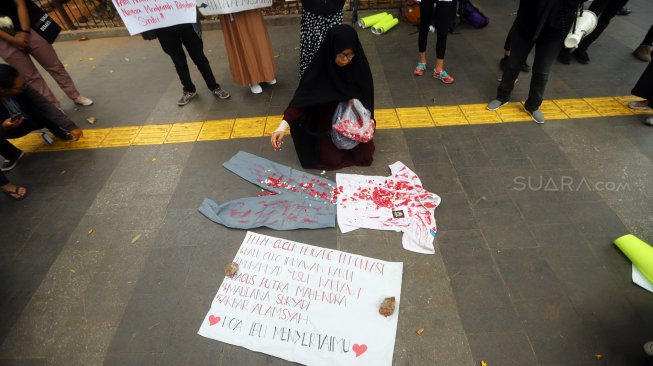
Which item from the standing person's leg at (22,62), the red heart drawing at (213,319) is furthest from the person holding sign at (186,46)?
the red heart drawing at (213,319)

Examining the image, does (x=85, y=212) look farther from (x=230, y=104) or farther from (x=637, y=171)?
(x=637, y=171)

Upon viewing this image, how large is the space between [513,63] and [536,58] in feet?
0.78

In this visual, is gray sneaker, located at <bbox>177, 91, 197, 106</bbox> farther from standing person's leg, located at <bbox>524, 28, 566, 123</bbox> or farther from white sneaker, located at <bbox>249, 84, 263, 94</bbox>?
standing person's leg, located at <bbox>524, 28, 566, 123</bbox>

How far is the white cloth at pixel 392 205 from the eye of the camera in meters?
2.75

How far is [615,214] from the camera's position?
285 cm

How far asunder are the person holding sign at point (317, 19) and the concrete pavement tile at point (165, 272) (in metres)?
2.91

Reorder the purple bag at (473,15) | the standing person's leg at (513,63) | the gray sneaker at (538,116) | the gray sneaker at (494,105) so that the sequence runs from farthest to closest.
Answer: the purple bag at (473,15)
the gray sneaker at (494,105)
the gray sneaker at (538,116)
the standing person's leg at (513,63)

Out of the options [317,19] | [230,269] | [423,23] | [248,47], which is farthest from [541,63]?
[230,269]

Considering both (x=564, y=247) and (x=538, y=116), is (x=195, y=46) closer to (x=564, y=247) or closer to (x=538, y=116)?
(x=538, y=116)

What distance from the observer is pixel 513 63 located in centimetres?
385

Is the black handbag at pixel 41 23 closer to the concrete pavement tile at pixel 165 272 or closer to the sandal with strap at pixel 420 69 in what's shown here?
the concrete pavement tile at pixel 165 272

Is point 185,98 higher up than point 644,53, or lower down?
higher up

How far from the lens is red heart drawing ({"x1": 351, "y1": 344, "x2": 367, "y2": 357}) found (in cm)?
210

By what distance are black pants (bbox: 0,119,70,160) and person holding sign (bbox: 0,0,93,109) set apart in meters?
0.34
